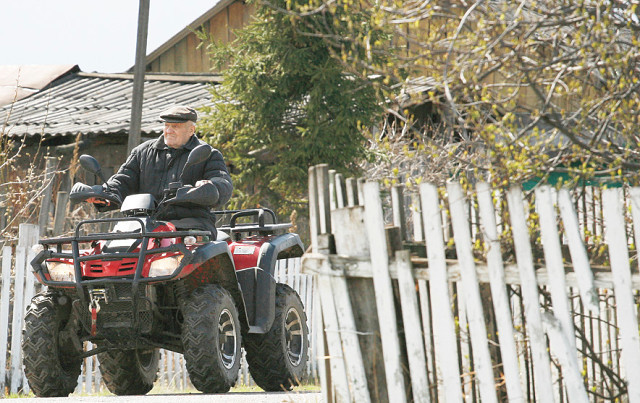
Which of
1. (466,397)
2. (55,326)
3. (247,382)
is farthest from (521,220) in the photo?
(247,382)

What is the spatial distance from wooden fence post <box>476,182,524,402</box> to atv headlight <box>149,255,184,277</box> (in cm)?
331

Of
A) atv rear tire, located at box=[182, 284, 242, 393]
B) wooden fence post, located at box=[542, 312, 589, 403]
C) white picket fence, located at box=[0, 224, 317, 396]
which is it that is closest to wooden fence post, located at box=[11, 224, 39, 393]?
white picket fence, located at box=[0, 224, 317, 396]

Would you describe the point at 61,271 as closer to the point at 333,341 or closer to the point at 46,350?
the point at 46,350

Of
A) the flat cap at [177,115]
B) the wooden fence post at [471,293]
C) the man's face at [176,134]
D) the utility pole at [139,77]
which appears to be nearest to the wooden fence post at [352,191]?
the wooden fence post at [471,293]

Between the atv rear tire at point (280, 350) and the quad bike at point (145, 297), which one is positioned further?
the atv rear tire at point (280, 350)

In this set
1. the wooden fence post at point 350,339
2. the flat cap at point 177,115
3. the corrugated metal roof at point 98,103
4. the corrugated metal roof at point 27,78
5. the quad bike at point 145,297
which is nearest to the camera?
the wooden fence post at point 350,339

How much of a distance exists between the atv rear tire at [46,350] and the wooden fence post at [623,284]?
14.4 feet

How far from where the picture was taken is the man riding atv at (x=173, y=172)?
26.0ft

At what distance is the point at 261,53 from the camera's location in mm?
16094

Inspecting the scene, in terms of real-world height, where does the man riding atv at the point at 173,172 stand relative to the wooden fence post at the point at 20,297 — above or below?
above

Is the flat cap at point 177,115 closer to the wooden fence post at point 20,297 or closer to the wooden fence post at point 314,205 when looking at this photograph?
the wooden fence post at point 20,297

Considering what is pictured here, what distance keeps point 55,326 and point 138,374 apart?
1194 mm

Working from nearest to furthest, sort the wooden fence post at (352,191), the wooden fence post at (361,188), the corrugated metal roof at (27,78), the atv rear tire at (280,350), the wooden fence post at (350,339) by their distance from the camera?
1. the wooden fence post at (350,339)
2. the wooden fence post at (361,188)
3. the wooden fence post at (352,191)
4. the atv rear tire at (280,350)
5. the corrugated metal roof at (27,78)

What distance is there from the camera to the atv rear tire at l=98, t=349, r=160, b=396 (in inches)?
332
